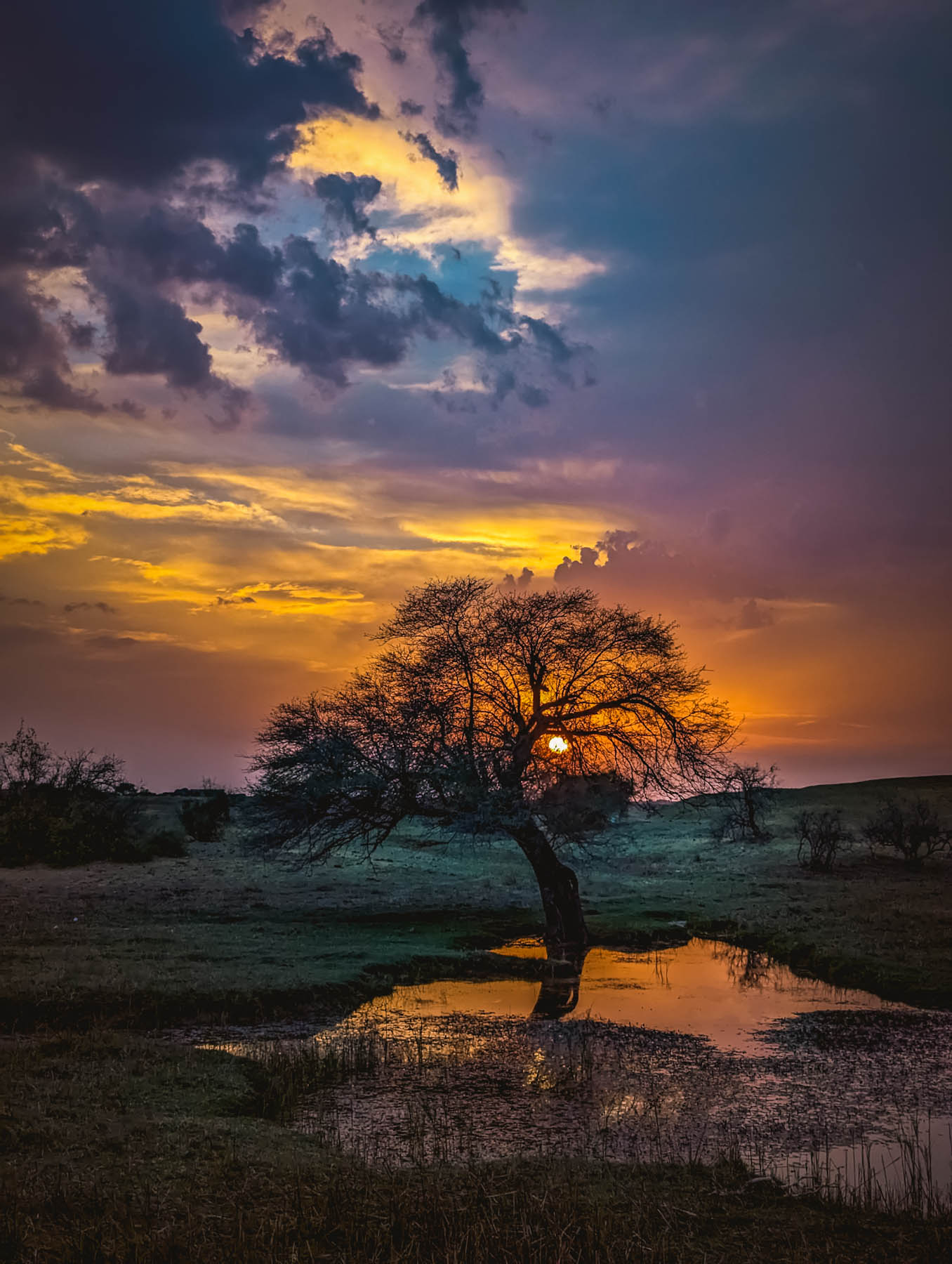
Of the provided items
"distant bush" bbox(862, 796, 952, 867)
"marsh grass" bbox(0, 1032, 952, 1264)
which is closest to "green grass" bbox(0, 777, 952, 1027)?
"distant bush" bbox(862, 796, 952, 867)

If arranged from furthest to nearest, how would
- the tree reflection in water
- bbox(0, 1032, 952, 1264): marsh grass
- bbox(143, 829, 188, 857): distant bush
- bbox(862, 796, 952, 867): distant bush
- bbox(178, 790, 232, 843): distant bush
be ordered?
1. bbox(178, 790, 232, 843): distant bush
2. bbox(862, 796, 952, 867): distant bush
3. bbox(143, 829, 188, 857): distant bush
4. the tree reflection in water
5. bbox(0, 1032, 952, 1264): marsh grass

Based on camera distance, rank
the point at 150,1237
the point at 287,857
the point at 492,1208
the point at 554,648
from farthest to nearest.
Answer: the point at 287,857 → the point at 554,648 → the point at 492,1208 → the point at 150,1237

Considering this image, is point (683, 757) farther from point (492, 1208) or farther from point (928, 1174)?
point (492, 1208)

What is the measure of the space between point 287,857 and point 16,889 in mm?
15109

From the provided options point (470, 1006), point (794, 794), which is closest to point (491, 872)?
point (470, 1006)

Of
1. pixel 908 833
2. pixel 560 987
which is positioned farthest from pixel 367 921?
pixel 908 833

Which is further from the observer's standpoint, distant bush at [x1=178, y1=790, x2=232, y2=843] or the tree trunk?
distant bush at [x1=178, y1=790, x2=232, y2=843]

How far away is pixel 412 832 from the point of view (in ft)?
203

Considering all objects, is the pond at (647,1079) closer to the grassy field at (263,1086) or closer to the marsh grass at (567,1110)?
the marsh grass at (567,1110)

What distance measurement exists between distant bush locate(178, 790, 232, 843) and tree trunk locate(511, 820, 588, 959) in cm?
3242

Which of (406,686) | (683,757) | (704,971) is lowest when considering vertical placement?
(704,971)

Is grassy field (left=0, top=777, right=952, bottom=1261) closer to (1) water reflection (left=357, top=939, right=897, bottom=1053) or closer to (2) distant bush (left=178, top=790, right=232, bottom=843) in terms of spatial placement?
(1) water reflection (left=357, top=939, right=897, bottom=1053)

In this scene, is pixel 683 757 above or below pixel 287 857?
above

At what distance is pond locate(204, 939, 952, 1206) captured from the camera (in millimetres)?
11914
